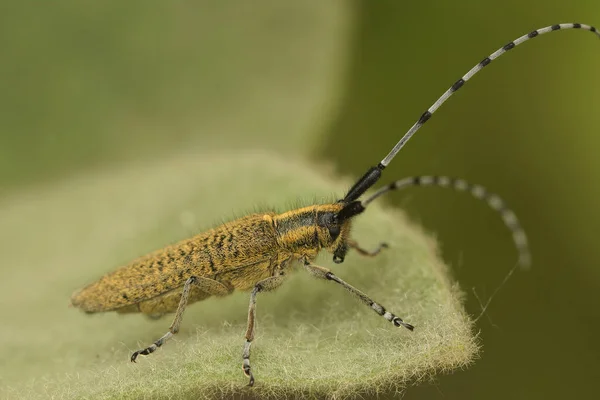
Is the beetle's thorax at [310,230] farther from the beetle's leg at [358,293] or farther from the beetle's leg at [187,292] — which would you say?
the beetle's leg at [187,292]

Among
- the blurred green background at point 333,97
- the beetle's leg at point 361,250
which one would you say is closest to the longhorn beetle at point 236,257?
the beetle's leg at point 361,250

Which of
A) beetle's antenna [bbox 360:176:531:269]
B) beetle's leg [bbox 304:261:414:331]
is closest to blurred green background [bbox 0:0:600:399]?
beetle's antenna [bbox 360:176:531:269]

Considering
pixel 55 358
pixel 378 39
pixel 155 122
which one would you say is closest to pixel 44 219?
pixel 155 122

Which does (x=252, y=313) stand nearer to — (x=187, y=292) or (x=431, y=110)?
(x=187, y=292)

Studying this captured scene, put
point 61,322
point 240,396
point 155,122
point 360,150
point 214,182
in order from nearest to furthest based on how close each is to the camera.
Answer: point 240,396 → point 61,322 → point 214,182 → point 155,122 → point 360,150

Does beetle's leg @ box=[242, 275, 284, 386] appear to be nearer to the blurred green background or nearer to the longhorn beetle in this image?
the longhorn beetle

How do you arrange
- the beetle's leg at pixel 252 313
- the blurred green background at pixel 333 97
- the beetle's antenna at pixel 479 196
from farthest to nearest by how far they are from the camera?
the blurred green background at pixel 333 97 → the beetle's antenna at pixel 479 196 → the beetle's leg at pixel 252 313

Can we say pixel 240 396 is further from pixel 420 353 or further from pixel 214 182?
pixel 214 182
